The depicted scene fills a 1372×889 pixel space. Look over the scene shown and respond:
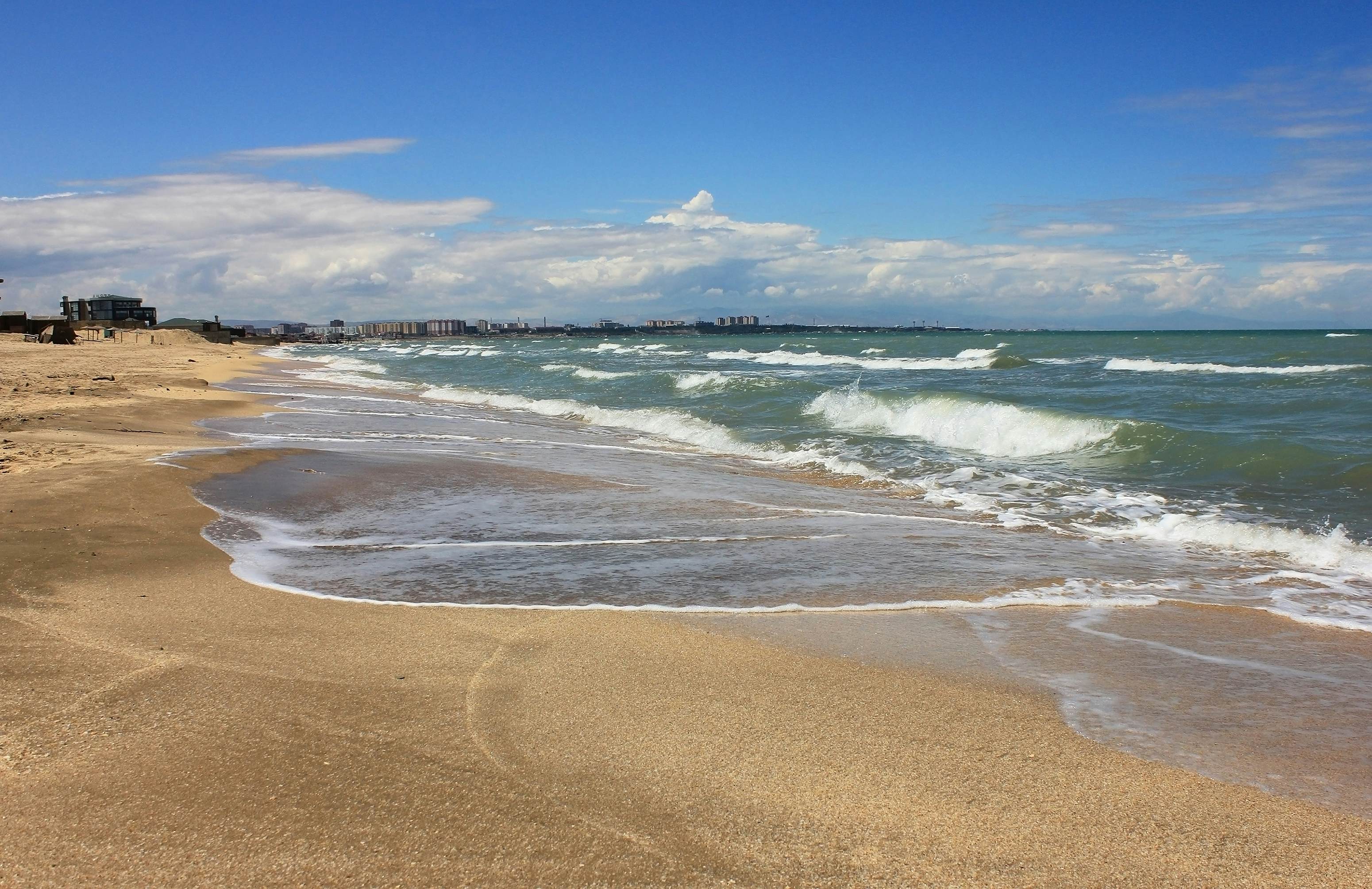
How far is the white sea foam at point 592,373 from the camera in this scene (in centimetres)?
3216

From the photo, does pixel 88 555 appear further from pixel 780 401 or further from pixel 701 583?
pixel 780 401

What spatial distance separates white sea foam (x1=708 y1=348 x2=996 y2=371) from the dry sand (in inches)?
1381

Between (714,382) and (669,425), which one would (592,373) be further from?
(669,425)

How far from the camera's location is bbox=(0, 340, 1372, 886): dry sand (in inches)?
98.3

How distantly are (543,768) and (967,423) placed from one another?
1400cm

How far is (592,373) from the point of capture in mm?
34469

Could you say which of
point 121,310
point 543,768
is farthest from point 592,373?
point 121,310

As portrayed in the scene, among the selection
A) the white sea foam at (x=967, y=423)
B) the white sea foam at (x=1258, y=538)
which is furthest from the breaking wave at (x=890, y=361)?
the white sea foam at (x=1258, y=538)

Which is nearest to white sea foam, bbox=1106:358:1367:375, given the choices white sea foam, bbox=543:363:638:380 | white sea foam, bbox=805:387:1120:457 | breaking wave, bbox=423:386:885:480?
white sea foam, bbox=805:387:1120:457

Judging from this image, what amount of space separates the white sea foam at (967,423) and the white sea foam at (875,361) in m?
19.8

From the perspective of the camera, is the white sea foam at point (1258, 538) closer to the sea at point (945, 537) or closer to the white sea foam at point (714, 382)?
the sea at point (945, 537)

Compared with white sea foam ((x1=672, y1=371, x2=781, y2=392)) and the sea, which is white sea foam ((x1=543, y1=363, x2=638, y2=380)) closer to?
white sea foam ((x1=672, y1=371, x2=781, y2=392))

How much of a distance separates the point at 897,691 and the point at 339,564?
3.92m

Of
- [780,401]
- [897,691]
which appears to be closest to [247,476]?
[897,691]
